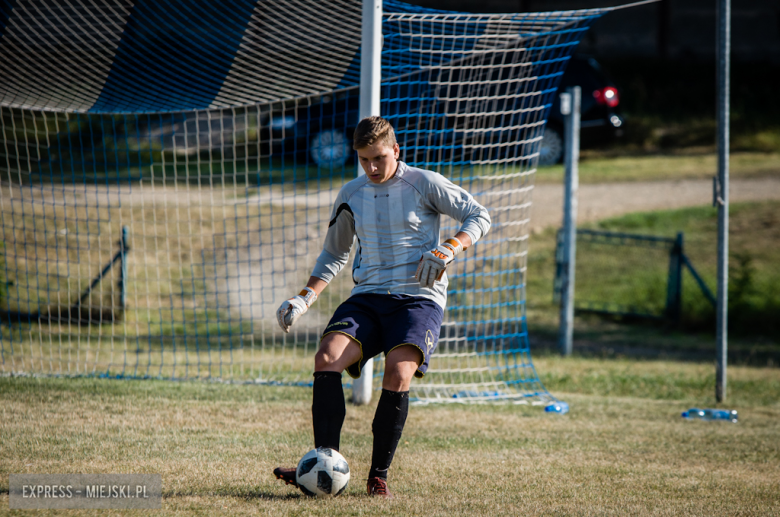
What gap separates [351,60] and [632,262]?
6.66 m

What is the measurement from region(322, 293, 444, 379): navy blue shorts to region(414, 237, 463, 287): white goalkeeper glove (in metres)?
0.19

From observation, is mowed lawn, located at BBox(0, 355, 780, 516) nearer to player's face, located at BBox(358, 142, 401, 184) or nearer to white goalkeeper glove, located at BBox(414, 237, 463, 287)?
white goalkeeper glove, located at BBox(414, 237, 463, 287)

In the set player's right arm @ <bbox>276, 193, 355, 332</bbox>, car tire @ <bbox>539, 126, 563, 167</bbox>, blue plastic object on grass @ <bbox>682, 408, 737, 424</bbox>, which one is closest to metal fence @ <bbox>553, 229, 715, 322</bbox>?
car tire @ <bbox>539, 126, 563, 167</bbox>

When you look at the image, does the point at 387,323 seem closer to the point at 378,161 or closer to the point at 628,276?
the point at 378,161

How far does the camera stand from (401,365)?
3506mm

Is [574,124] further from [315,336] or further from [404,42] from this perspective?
[315,336]

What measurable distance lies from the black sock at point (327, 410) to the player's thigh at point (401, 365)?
9.3 inches

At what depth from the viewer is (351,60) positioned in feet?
21.1

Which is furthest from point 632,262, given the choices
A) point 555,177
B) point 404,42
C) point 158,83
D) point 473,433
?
point 158,83

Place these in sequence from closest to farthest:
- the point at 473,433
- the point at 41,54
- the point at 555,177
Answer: the point at 473,433
the point at 41,54
the point at 555,177

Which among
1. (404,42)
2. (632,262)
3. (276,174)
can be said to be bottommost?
(632,262)

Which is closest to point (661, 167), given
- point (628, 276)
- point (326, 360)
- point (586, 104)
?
point (586, 104)

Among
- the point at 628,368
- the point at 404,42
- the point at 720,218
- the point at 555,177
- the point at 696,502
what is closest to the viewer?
the point at 696,502

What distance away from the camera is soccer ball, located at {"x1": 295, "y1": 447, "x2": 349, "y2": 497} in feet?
11.2
